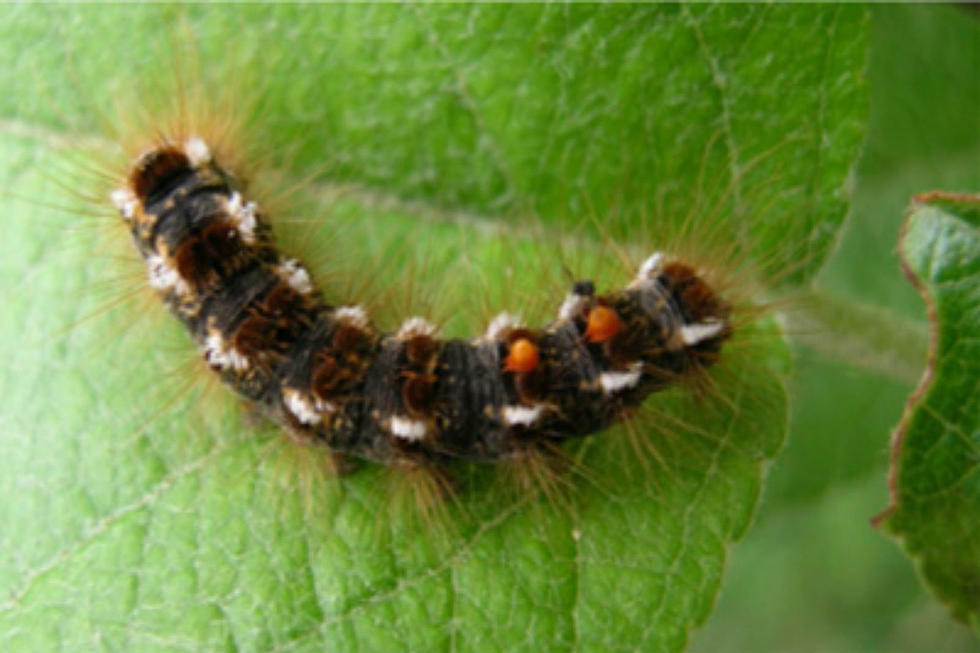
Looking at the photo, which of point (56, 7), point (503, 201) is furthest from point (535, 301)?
point (56, 7)

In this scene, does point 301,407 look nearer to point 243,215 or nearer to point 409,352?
point 409,352

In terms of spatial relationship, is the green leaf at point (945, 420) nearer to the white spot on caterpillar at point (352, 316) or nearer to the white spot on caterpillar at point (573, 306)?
the white spot on caterpillar at point (573, 306)

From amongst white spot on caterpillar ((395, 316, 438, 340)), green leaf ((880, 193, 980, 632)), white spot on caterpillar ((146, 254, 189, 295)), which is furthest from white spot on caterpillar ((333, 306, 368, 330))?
green leaf ((880, 193, 980, 632))

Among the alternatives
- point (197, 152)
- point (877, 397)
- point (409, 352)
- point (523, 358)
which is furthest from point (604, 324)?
point (877, 397)

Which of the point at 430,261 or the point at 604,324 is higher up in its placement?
the point at 430,261

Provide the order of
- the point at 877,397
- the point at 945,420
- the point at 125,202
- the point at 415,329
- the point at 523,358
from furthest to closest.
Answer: the point at 877,397, the point at 125,202, the point at 415,329, the point at 523,358, the point at 945,420

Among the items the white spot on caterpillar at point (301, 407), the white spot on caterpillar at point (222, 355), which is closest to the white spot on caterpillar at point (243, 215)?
the white spot on caterpillar at point (222, 355)

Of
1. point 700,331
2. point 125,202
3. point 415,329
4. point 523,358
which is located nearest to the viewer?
point 523,358
